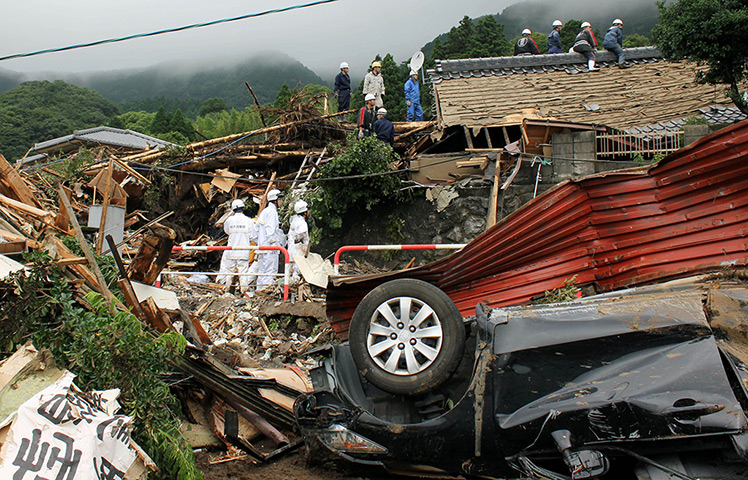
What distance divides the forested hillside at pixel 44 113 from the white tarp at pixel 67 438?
46.2m

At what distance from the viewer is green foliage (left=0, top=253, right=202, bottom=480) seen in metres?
4.00

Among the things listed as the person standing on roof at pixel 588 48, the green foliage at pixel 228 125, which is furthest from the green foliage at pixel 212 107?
→ the person standing on roof at pixel 588 48

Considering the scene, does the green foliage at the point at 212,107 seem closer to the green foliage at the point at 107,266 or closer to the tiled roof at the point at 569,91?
the tiled roof at the point at 569,91

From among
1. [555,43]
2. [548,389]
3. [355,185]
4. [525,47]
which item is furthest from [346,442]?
[555,43]

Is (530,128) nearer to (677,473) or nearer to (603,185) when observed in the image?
(603,185)

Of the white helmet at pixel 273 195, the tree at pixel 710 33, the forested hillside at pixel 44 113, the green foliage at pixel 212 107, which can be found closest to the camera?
the tree at pixel 710 33

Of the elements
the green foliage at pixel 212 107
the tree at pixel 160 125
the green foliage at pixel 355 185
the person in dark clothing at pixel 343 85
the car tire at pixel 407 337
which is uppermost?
the person in dark clothing at pixel 343 85

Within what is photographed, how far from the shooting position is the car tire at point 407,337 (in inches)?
175

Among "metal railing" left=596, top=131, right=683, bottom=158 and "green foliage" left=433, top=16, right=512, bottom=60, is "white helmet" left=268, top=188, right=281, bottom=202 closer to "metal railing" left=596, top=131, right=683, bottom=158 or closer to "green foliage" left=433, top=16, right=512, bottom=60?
"metal railing" left=596, top=131, right=683, bottom=158

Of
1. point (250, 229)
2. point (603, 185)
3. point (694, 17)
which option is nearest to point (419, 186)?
point (250, 229)

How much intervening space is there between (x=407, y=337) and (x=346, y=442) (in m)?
0.89

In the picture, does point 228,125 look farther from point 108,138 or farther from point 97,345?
point 97,345

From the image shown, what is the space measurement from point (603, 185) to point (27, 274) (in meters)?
4.40

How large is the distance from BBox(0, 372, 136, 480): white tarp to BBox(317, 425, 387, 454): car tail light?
4.63ft
